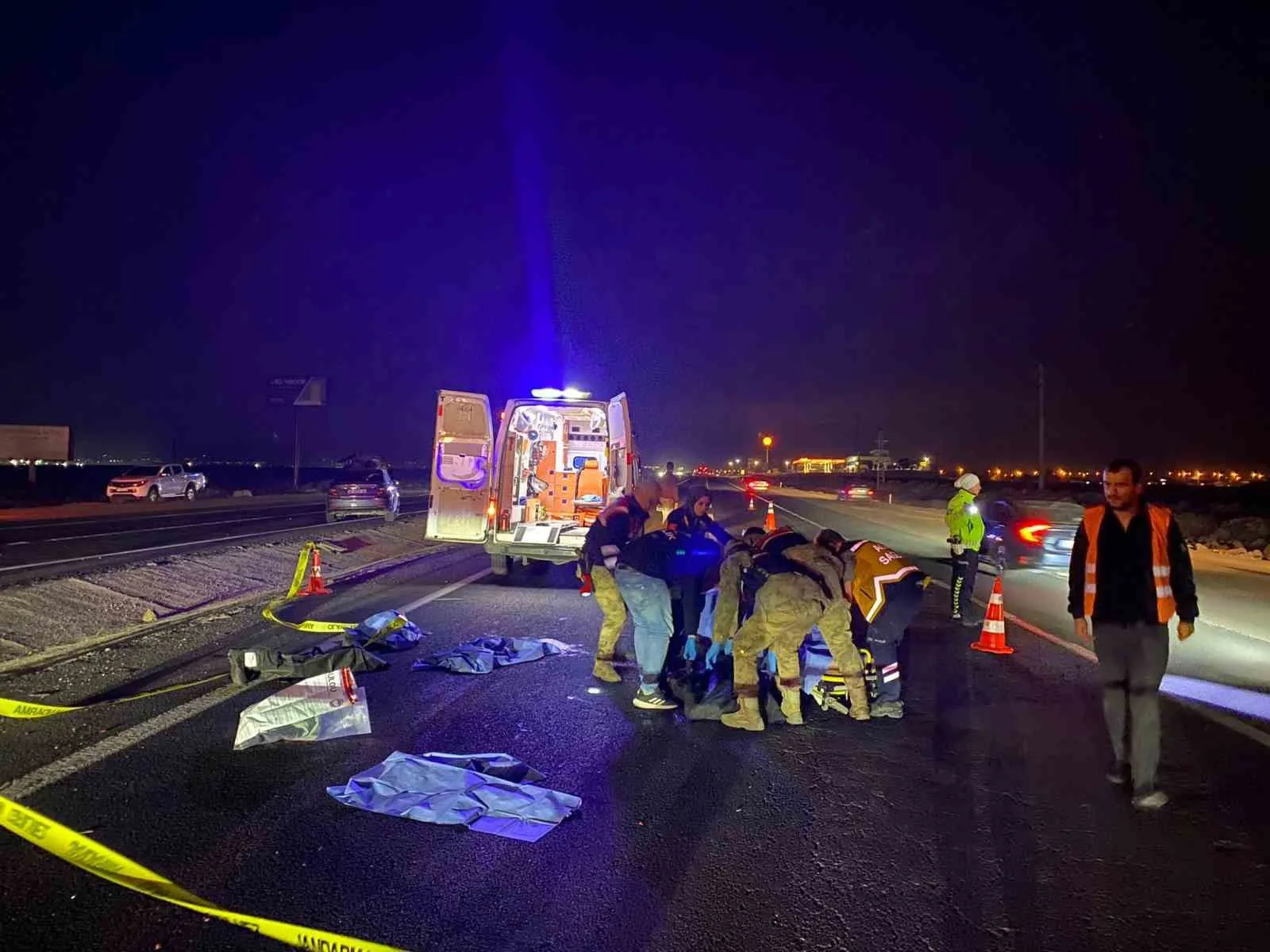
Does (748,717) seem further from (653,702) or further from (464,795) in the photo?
(464,795)

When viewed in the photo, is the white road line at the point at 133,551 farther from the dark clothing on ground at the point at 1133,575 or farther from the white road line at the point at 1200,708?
the dark clothing on ground at the point at 1133,575

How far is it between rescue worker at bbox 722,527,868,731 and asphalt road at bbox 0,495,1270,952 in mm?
189

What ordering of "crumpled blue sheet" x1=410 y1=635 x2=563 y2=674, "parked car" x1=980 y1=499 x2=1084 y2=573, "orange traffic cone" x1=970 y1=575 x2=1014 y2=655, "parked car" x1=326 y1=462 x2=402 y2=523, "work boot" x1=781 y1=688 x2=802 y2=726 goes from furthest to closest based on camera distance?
"parked car" x1=326 y1=462 x2=402 y2=523 < "parked car" x1=980 y1=499 x2=1084 y2=573 < "orange traffic cone" x1=970 y1=575 x2=1014 y2=655 < "crumpled blue sheet" x1=410 y1=635 x2=563 y2=674 < "work boot" x1=781 y1=688 x2=802 y2=726

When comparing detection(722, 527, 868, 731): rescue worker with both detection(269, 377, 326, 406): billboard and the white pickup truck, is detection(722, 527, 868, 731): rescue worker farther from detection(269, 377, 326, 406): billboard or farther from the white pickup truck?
detection(269, 377, 326, 406): billboard

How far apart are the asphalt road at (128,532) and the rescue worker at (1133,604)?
496 inches

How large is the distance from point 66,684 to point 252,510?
2834 cm

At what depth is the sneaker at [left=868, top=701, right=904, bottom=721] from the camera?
5816 mm

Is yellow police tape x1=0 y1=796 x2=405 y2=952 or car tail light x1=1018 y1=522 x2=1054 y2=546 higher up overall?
car tail light x1=1018 y1=522 x2=1054 y2=546

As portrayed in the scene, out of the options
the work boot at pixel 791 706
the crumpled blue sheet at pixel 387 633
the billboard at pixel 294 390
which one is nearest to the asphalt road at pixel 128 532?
the crumpled blue sheet at pixel 387 633

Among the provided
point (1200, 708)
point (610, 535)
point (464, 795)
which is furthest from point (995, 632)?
point (464, 795)

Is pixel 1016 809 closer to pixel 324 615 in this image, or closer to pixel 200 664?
pixel 200 664

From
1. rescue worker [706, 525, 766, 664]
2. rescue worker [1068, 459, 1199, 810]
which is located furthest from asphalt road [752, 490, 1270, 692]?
rescue worker [706, 525, 766, 664]

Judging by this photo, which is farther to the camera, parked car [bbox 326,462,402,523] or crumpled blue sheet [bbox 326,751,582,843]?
parked car [bbox 326,462,402,523]

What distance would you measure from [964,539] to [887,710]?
4097 mm
